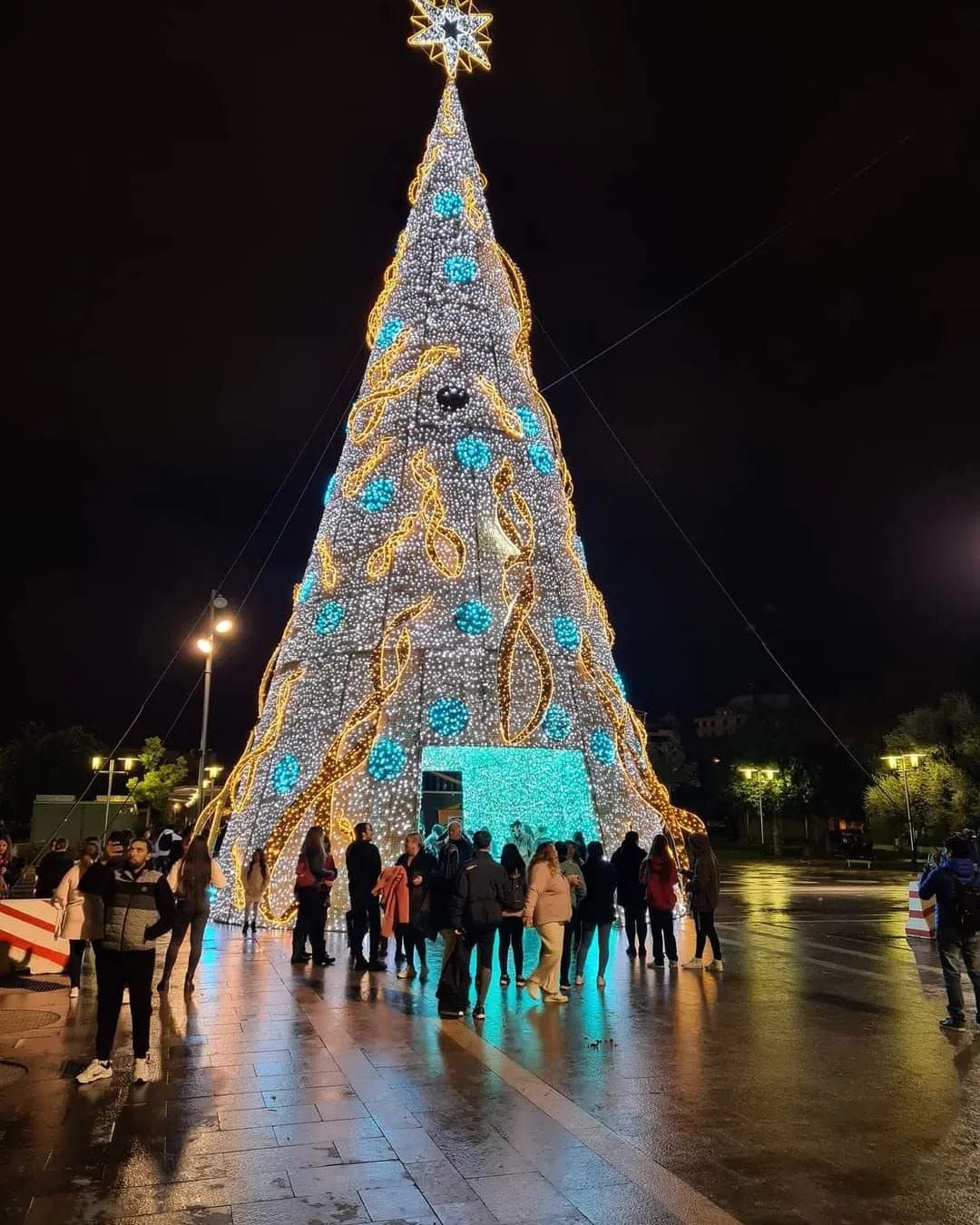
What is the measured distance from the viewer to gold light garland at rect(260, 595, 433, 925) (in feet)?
39.6

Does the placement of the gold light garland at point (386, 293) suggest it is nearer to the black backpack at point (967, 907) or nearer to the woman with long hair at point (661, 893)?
the woman with long hair at point (661, 893)

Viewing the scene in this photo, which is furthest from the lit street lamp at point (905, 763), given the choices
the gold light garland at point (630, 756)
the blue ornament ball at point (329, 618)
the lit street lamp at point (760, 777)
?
the blue ornament ball at point (329, 618)

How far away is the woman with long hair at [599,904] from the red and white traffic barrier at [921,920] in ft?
Answer: 17.1

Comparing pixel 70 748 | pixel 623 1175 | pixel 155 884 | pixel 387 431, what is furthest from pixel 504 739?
pixel 70 748

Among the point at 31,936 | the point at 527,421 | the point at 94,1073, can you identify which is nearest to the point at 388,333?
the point at 527,421

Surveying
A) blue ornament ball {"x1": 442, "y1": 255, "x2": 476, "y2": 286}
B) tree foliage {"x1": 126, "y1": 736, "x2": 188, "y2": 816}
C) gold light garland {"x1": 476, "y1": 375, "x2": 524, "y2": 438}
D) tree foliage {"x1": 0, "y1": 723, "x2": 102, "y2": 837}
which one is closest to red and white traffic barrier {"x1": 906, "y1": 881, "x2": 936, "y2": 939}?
gold light garland {"x1": 476, "y1": 375, "x2": 524, "y2": 438}

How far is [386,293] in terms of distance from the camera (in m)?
15.3

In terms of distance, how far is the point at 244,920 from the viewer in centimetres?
1230

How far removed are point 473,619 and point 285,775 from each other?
3.48 m

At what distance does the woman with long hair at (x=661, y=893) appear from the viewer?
9.80 metres

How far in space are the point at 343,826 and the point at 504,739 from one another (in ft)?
8.21

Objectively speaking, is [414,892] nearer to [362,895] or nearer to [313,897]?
[362,895]

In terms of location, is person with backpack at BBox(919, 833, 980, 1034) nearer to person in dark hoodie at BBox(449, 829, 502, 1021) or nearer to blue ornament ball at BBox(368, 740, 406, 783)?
person in dark hoodie at BBox(449, 829, 502, 1021)

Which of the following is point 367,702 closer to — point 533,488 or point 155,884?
point 533,488
